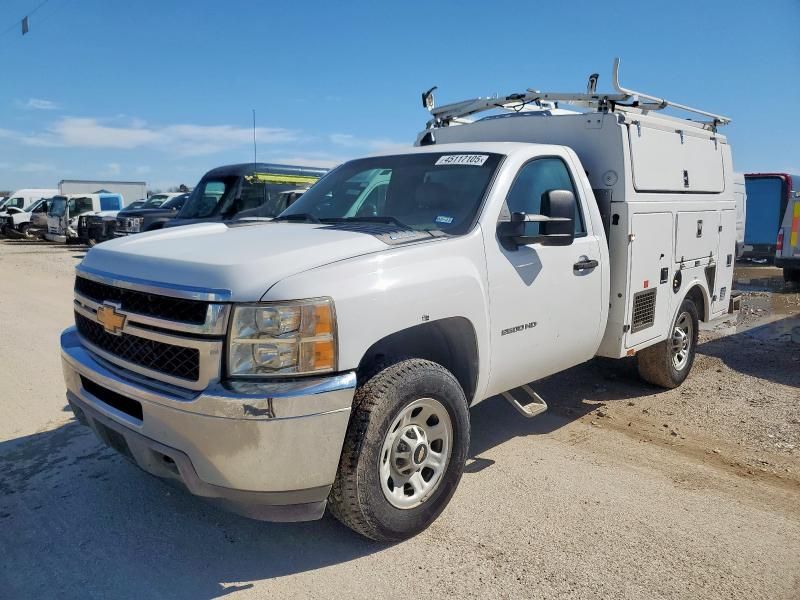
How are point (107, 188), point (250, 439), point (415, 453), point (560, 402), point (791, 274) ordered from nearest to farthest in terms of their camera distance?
point (250, 439)
point (415, 453)
point (560, 402)
point (791, 274)
point (107, 188)

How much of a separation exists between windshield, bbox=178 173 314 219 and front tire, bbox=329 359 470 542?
8629mm

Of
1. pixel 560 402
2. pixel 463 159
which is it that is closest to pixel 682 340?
pixel 560 402

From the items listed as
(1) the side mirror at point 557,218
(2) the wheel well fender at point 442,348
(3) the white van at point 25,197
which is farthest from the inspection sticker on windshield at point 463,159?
(3) the white van at point 25,197

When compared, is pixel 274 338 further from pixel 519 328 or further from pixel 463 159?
pixel 463 159

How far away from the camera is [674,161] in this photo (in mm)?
5449

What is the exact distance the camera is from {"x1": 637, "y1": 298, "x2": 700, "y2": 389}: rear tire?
18.9 ft

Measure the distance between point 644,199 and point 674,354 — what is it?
5.75ft

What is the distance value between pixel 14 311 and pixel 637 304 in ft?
28.5

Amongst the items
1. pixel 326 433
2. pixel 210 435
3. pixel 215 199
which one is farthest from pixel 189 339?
pixel 215 199

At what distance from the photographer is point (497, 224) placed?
3746 mm

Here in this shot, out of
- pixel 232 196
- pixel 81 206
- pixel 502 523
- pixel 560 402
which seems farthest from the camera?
pixel 81 206

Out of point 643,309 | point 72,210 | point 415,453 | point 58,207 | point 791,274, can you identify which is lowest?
point 791,274

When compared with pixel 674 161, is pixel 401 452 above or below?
below

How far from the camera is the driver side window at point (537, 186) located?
13.3 ft
